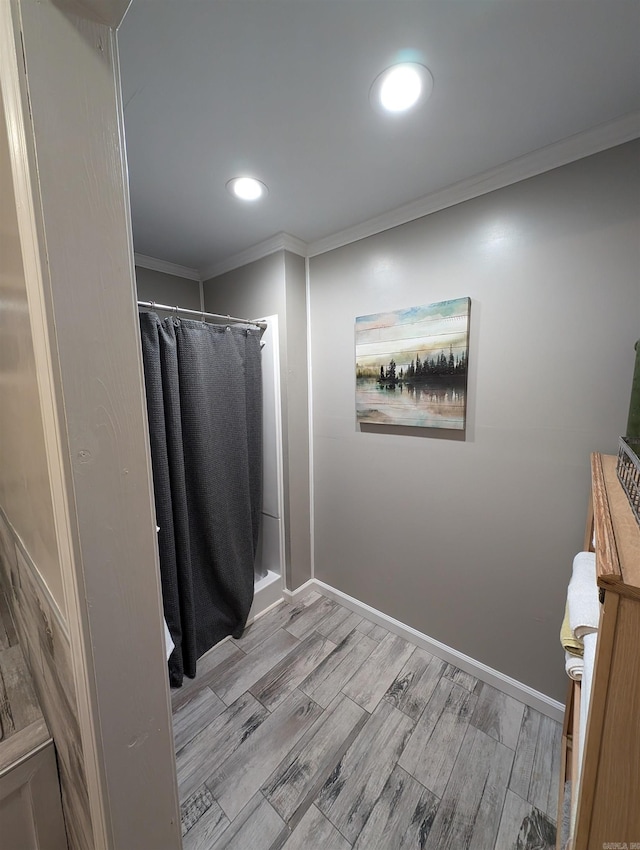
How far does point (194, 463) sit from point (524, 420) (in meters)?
1.58

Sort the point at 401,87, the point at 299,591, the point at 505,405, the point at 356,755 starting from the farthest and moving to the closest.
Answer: the point at 299,591 → the point at 505,405 → the point at 356,755 → the point at 401,87

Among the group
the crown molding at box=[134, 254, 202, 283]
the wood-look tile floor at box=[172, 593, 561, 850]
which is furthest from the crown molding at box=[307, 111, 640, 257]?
the wood-look tile floor at box=[172, 593, 561, 850]

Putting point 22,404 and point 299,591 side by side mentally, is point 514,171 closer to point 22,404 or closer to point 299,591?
point 22,404

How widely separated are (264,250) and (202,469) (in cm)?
137

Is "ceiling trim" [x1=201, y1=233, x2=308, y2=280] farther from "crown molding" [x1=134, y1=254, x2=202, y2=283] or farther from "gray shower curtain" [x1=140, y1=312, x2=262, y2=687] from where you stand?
"gray shower curtain" [x1=140, y1=312, x2=262, y2=687]

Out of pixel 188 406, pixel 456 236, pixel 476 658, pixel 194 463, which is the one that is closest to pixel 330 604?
pixel 476 658

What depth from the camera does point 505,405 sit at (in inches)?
55.0

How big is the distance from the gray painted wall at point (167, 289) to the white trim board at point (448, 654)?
2212 mm

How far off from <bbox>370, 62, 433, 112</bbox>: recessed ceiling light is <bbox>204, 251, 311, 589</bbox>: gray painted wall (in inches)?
38.8

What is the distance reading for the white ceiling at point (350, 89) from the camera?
765mm

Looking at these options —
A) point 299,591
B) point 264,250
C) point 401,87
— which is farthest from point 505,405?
point 299,591

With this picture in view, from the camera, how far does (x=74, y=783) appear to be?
2.19ft

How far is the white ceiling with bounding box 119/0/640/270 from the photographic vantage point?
765 mm

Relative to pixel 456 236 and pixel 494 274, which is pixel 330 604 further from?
pixel 456 236
